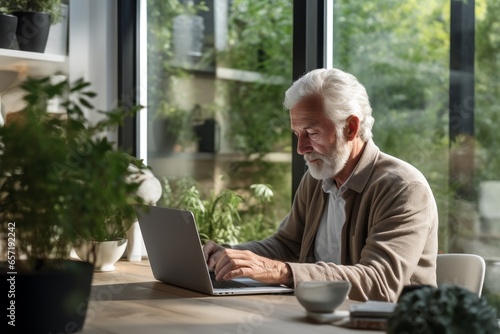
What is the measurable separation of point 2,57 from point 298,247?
1463 mm

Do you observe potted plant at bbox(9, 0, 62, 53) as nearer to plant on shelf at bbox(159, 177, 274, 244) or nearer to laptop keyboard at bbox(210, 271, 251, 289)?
plant on shelf at bbox(159, 177, 274, 244)

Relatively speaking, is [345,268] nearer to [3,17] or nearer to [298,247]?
[298,247]

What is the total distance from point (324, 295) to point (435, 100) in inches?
59.9

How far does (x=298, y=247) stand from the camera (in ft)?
9.32

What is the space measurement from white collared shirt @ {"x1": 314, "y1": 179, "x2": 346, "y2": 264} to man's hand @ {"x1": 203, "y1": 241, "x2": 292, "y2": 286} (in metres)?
0.46

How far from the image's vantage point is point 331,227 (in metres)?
2.66

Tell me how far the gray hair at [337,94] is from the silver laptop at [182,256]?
65 cm

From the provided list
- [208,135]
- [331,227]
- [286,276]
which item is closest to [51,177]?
[286,276]

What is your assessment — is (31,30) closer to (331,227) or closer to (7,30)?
(7,30)

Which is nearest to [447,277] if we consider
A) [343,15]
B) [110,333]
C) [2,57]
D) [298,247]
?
[298,247]

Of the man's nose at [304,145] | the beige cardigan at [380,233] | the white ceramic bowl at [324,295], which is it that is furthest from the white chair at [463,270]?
the white ceramic bowl at [324,295]

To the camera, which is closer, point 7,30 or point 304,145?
point 304,145

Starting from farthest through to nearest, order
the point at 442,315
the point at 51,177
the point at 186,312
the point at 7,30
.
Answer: the point at 7,30 < the point at 186,312 < the point at 51,177 < the point at 442,315

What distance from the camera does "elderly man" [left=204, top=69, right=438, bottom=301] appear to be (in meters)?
2.20
